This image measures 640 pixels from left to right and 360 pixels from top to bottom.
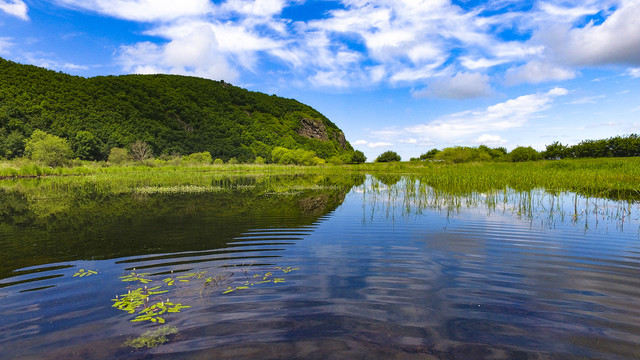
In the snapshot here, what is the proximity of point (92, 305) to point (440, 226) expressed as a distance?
9.83 meters

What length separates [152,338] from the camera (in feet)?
12.4

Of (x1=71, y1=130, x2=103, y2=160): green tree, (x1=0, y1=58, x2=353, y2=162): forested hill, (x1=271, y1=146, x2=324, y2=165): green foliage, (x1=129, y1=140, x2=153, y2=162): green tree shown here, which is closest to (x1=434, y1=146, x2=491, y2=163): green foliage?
(x1=271, y1=146, x2=324, y2=165): green foliage

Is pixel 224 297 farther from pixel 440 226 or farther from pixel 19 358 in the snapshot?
pixel 440 226

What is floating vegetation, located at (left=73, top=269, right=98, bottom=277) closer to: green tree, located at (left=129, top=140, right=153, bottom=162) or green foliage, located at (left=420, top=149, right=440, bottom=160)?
green tree, located at (left=129, top=140, right=153, bottom=162)

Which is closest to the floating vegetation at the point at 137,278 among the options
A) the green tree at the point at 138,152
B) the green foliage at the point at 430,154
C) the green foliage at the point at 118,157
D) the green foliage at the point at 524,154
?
the green foliage at the point at 524,154

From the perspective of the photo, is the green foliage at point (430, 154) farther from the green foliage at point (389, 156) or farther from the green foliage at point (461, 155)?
the green foliage at point (461, 155)

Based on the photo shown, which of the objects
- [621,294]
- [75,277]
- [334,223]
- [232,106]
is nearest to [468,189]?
[334,223]

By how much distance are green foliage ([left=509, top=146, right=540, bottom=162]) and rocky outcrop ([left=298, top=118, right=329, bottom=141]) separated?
12489cm

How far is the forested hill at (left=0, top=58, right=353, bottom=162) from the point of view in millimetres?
77688

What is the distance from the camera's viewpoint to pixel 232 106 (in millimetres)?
159250

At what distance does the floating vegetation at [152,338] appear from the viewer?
3637mm

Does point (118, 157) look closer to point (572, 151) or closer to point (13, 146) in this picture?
point (13, 146)

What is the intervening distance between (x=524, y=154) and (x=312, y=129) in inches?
5287

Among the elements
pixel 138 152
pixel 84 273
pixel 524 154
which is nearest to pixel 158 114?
pixel 138 152
